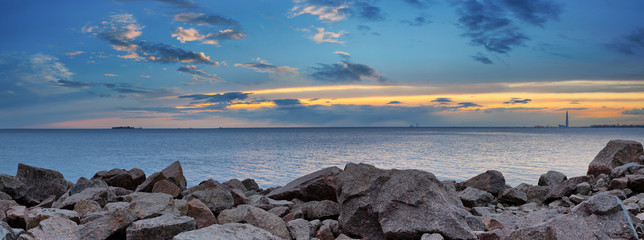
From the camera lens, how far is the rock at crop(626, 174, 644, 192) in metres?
12.0

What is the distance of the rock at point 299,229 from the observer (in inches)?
293

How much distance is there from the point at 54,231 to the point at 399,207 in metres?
5.23

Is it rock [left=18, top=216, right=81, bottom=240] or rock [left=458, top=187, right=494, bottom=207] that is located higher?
rock [left=18, top=216, right=81, bottom=240]

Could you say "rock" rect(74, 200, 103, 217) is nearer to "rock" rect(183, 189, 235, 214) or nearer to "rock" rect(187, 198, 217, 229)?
"rock" rect(183, 189, 235, 214)

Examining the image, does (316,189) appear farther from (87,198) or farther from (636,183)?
(636,183)

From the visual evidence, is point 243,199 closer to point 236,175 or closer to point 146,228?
→ point 146,228

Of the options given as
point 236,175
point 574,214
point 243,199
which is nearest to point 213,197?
point 243,199

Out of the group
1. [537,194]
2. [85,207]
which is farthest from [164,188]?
[537,194]

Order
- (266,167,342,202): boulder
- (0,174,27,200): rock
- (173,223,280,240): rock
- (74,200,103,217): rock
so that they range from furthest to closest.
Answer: (0,174,27,200): rock < (266,167,342,202): boulder < (74,200,103,217): rock < (173,223,280,240): rock

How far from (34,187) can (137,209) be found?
263 inches

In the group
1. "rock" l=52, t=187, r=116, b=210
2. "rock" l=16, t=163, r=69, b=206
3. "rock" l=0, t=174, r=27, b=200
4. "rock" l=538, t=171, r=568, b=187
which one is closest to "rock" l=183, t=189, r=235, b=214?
"rock" l=52, t=187, r=116, b=210

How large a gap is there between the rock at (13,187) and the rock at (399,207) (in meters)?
9.14

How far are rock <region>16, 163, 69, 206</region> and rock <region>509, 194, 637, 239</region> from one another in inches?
469

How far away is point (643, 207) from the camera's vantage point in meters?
9.77
